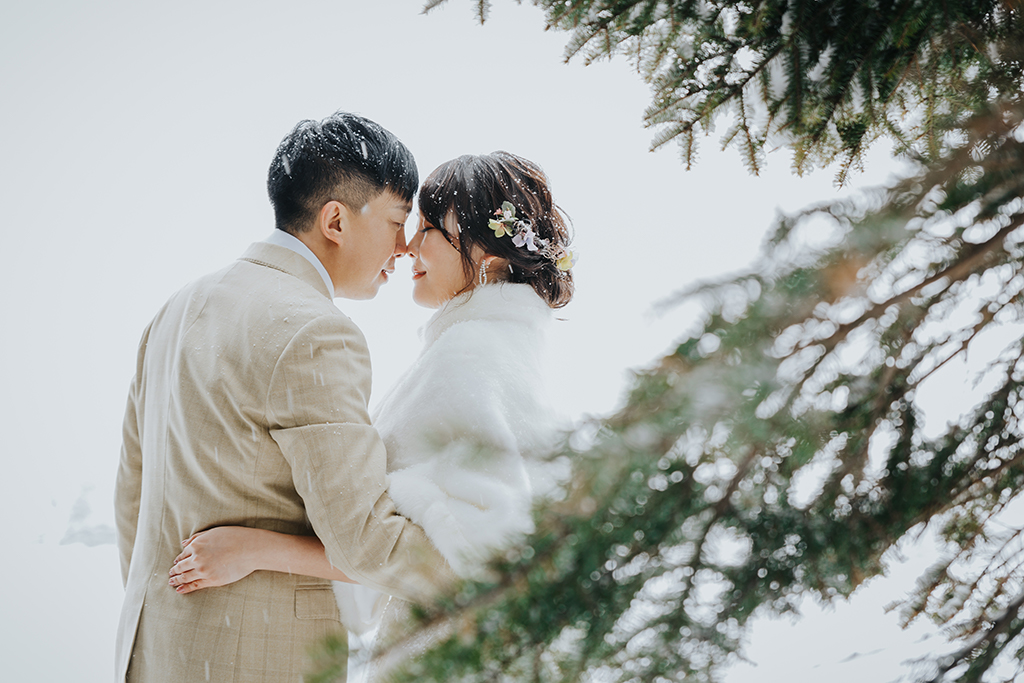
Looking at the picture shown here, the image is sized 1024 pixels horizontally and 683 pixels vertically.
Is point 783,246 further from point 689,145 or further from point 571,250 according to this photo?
point 571,250

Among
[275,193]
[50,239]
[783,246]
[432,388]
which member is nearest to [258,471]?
[432,388]

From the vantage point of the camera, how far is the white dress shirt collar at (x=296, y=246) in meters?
1.30

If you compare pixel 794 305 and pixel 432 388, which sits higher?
pixel 432 388

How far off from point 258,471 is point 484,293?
0.58m

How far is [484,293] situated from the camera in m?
1.43

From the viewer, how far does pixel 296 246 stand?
1.31 m

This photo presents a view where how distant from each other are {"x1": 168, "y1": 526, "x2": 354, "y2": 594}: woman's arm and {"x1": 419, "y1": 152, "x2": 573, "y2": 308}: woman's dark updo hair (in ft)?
2.21

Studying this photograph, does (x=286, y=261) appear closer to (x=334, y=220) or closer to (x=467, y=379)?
(x=334, y=220)

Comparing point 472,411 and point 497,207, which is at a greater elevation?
point 497,207

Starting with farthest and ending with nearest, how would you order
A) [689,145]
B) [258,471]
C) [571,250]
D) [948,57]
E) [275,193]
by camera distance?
[571,250]
[275,193]
[258,471]
[689,145]
[948,57]

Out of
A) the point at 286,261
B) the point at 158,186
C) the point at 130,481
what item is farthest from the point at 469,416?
the point at 158,186

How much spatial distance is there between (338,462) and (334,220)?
1.72ft

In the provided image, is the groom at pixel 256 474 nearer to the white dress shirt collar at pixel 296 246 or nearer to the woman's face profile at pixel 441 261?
the white dress shirt collar at pixel 296 246

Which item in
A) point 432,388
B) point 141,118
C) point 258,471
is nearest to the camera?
point 258,471
